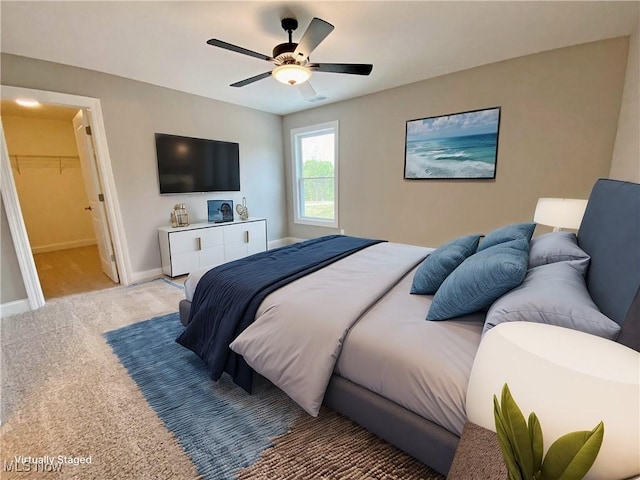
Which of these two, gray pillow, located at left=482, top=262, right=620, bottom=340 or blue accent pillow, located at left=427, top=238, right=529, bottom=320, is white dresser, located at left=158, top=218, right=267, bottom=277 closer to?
blue accent pillow, located at left=427, top=238, right=529, bottom=320

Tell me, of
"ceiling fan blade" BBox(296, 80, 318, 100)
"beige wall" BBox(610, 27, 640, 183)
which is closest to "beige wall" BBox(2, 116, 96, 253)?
"ceiling fan blade" BBox(296, 80, 318, 100)

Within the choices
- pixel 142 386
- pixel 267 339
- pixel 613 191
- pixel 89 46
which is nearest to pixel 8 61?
pixel 89 46

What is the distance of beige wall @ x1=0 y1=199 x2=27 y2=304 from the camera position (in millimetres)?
2752

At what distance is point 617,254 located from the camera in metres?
1.00

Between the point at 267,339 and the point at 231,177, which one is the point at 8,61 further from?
the point at 267,339

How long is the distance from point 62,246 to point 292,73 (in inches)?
234

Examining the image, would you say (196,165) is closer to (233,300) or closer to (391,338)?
(233,300)

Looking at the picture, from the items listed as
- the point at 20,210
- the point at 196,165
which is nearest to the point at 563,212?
the point at 196,165

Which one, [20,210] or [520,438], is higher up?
[20,210]

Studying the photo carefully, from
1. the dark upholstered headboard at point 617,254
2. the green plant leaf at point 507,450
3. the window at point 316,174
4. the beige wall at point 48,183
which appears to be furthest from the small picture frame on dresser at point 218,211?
the green plant leaf at point 507,450

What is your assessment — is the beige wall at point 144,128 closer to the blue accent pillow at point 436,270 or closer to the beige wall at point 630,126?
the blue accent pillow at point 436,270

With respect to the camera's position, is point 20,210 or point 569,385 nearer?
point 569,385

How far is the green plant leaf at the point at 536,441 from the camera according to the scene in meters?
0.63

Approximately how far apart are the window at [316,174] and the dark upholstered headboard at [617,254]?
367cm
